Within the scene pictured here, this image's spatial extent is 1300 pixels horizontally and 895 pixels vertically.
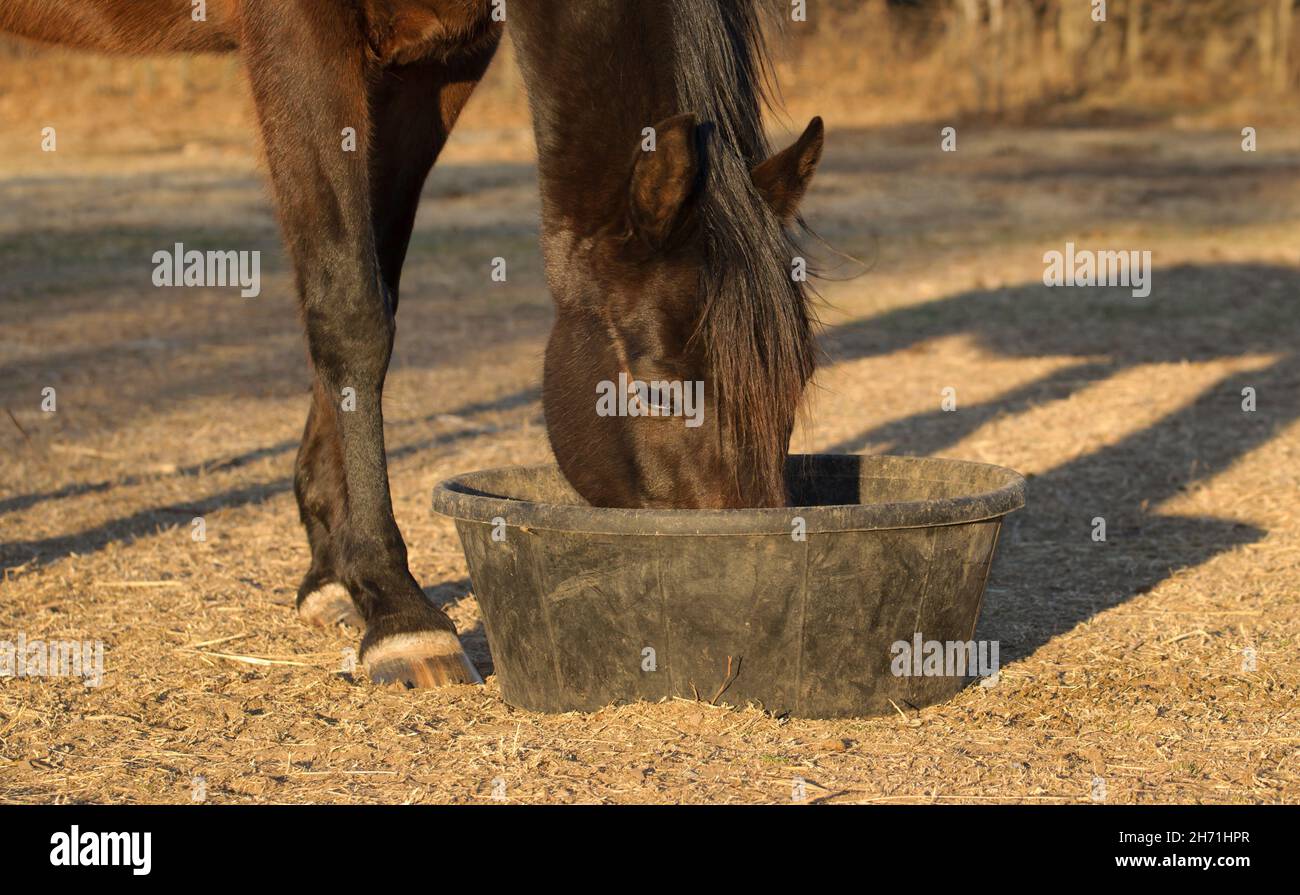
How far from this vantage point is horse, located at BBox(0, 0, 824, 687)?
119 inches

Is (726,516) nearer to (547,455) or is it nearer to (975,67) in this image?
(547,455)

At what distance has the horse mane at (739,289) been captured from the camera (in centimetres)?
296

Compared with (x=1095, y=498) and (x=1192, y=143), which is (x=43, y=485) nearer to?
(x=1095, y=498)

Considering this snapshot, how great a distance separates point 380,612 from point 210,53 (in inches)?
73.5

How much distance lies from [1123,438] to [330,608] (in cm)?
381

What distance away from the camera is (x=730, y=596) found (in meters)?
3.07

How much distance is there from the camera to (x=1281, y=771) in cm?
293

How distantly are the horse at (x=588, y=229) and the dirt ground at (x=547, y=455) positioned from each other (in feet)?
1.15

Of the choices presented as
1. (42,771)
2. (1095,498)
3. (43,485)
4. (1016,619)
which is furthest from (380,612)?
(1095,498)
